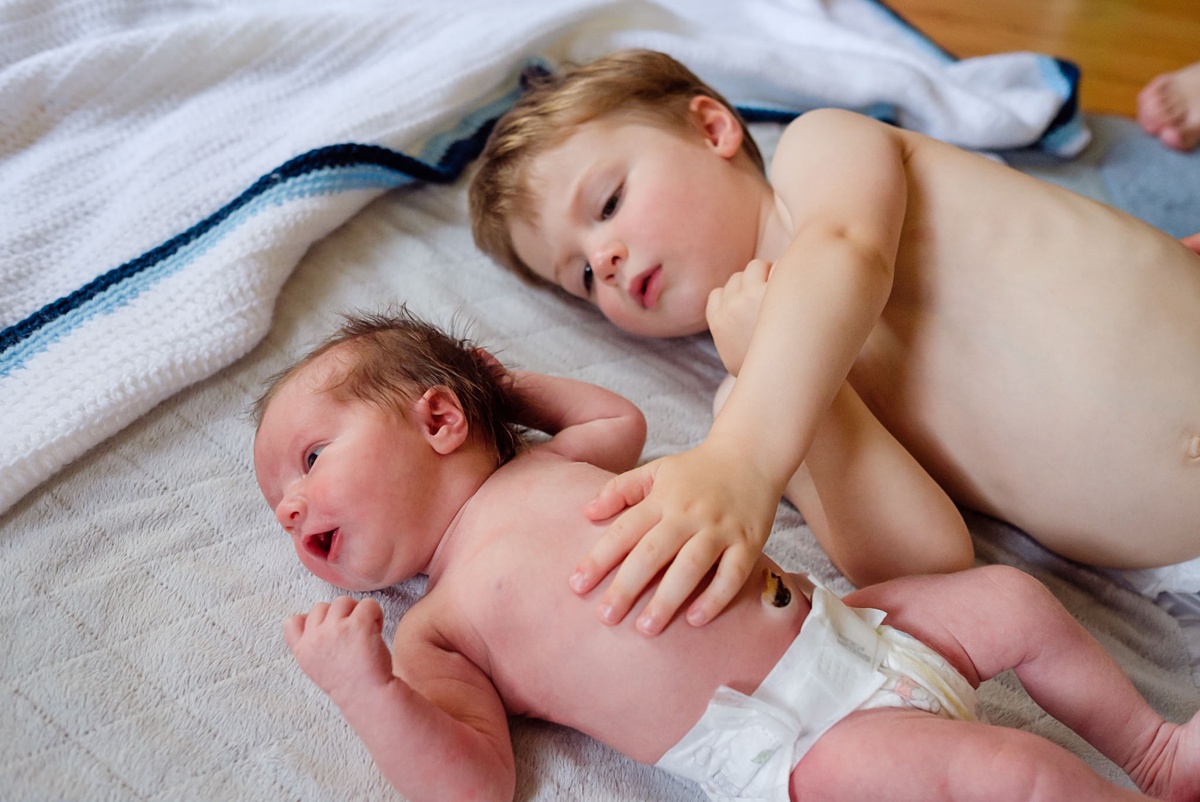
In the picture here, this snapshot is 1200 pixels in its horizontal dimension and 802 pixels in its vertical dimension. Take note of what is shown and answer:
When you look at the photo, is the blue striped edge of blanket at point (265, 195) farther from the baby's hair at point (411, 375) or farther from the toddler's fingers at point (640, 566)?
the toddler's fingers at point (640, 566)

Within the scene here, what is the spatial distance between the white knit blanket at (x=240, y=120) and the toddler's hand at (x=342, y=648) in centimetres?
42

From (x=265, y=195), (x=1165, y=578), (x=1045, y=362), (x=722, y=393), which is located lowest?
(x=1165, y=578)

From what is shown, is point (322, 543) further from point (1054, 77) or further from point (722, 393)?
point (1054, 77)

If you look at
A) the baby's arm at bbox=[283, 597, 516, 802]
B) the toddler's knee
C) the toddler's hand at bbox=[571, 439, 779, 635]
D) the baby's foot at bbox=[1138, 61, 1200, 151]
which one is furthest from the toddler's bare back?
the baby's foot at bbox=[1138, 61, 1200, 151]

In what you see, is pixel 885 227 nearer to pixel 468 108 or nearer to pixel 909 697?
pixel 909 697

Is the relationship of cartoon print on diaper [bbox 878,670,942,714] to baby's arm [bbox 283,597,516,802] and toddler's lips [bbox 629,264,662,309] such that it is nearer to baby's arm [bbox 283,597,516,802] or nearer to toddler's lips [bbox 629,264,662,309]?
baby's arm [bbox 283,597,516,802]

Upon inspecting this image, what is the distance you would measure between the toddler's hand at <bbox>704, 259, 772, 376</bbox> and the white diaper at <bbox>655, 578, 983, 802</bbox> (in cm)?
30

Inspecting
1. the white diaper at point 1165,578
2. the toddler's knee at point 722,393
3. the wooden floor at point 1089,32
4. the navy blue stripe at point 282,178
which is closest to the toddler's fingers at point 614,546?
the toddler's knee at point 722,393

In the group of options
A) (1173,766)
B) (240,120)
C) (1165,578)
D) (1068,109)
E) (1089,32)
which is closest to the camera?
(1173,766)

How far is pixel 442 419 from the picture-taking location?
3.01 ft

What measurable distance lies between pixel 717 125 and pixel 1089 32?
5.44 ft

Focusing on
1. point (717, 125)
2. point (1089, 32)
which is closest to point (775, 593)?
point (717, 125)

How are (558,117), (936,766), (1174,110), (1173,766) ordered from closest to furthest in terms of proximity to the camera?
(936,766), (1173,766), (558,117), (1174,110)

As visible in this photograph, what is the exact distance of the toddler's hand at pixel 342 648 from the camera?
707mm
